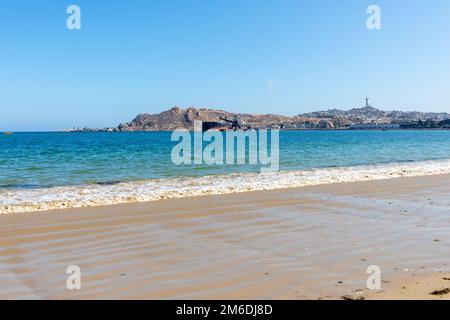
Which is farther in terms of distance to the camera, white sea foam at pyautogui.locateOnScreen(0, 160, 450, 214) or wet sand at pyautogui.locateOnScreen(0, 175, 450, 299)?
white sea foam at pyautogui.locateOnScreen(0, 160, 450, 214)

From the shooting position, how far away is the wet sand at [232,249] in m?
5.58

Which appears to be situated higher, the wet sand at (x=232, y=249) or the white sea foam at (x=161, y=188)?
the wet sand at (x=232, y=249)

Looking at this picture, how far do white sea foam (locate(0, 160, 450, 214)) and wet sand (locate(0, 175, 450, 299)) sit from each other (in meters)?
1.33

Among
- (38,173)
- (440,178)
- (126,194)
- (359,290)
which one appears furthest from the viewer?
(38,173)

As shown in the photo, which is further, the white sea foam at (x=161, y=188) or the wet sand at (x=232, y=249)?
the white sea foam at (x=161, y=188)

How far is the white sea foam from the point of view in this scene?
13617mm

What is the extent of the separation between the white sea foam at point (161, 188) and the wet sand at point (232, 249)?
1330 mm

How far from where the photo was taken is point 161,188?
17047 millimetres

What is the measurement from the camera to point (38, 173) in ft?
79.7
